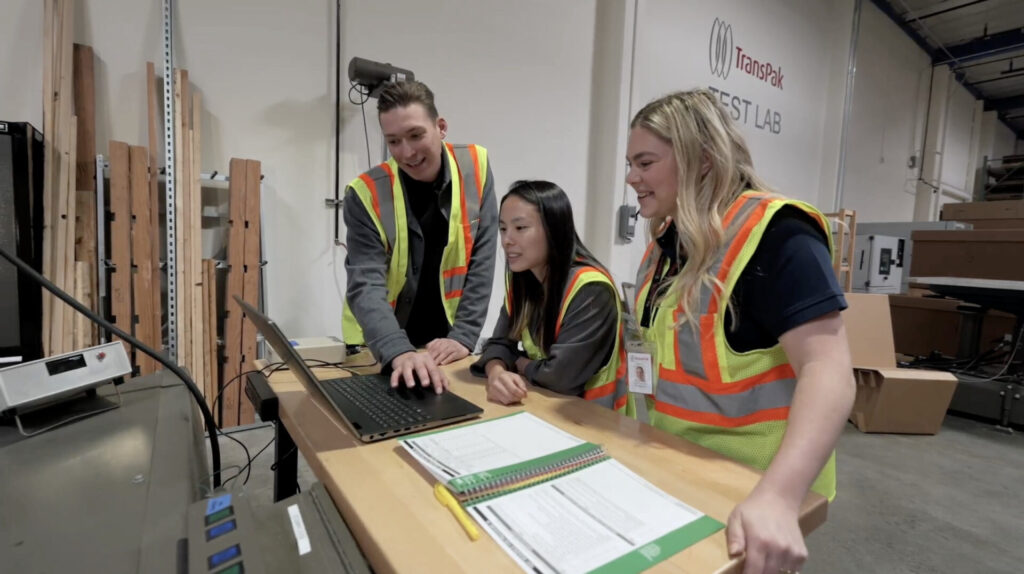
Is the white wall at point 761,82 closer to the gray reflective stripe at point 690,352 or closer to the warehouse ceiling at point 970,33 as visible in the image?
the warehouse ceiling at point 970,33

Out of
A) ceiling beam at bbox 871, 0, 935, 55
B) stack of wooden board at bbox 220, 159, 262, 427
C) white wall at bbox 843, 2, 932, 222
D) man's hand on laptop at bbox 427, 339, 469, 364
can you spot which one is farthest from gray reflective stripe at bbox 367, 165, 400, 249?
ceiling beam at bbox 871, 0, 935, 55

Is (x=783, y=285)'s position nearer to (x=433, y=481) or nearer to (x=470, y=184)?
(x=433, y=481)

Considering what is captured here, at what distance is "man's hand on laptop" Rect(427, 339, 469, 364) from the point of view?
1222 millimetres

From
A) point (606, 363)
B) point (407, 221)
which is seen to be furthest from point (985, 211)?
point (407, 221)

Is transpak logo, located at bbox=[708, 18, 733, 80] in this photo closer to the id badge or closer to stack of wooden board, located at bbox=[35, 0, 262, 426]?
stack of wooden board, located at bbox=[35, 0, 262, 426]

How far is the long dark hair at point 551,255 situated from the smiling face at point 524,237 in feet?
0.04

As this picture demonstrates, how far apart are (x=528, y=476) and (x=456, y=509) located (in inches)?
4.2

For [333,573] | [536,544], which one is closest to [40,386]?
[333,573]

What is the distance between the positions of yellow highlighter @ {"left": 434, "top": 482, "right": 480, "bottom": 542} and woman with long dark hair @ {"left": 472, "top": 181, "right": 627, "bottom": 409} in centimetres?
42

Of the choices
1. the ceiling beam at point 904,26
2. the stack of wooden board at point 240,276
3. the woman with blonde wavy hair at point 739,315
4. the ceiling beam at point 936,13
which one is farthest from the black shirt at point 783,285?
the ceiling beam at point 936,13

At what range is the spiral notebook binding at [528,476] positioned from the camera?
55cm

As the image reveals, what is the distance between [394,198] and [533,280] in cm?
49

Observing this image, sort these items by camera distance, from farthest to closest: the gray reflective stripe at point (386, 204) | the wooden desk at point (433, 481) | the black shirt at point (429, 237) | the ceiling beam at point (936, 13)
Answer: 1. the ceiling beam at point (936, 13)
2. the black shirt at point (429, 237)
3. the gray reflective stripe at point (386, 204)
4. the wooden desk at point (433, 481)

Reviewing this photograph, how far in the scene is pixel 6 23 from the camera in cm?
173
